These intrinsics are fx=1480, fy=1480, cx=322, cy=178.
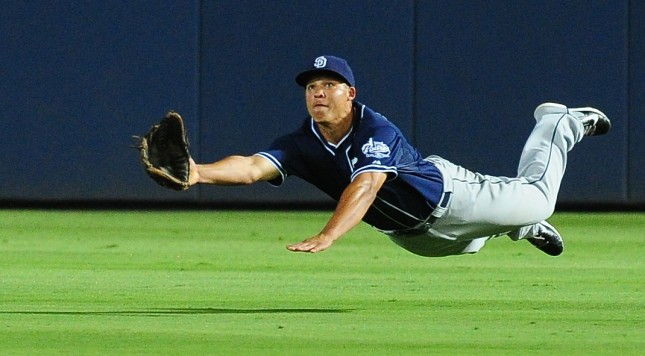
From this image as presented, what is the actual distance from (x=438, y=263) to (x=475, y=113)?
454 cm

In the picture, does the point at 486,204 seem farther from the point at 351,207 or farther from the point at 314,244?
the point at 314,244

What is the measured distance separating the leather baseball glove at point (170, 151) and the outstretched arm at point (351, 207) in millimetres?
694

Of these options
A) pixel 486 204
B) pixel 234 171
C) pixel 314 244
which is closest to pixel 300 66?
pixel 486 204

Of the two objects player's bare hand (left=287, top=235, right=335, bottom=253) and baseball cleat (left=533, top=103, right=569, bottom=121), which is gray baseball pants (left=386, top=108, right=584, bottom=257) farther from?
player's bare hand (left=287, top=235, right=335, bottom=253)

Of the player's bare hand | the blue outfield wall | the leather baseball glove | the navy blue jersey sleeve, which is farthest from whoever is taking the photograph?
the blue outfield wall

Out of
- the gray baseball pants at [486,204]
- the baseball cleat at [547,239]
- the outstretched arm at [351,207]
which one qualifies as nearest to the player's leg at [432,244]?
the gray baseball pants at [486,204]

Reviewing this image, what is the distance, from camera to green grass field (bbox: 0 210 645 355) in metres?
5.97

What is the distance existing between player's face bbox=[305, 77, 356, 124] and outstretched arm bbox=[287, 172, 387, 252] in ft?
1.26

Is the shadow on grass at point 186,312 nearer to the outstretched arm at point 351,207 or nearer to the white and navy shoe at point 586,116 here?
the outstretched arm at point 351,207

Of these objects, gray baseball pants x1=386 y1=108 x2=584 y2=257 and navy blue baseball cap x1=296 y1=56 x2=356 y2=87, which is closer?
navy blue baseball cap x1=296 y1=56 x2=356 y2=87

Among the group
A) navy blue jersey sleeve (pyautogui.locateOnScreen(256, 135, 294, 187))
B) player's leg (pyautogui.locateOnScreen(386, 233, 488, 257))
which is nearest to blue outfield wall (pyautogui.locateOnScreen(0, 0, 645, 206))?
player's leg (pyautogui.locateOnScreen(386, 233, 488, 257))

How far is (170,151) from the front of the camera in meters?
6.78

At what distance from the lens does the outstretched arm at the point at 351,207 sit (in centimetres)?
637

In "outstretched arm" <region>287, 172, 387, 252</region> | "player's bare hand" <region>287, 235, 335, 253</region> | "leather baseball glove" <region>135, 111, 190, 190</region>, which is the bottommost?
"player's bare hand" <region>287, 235, 335, 253</region>
